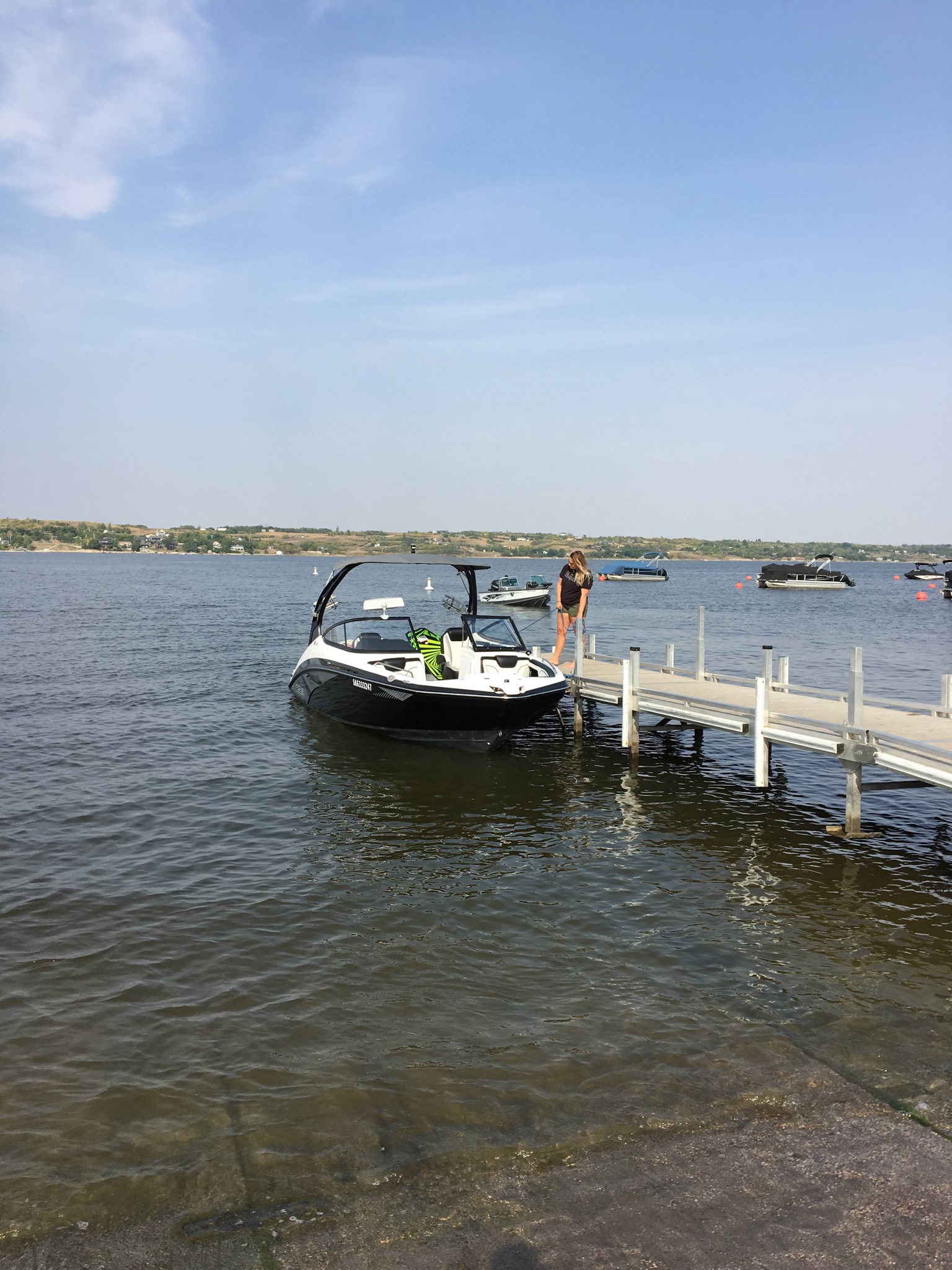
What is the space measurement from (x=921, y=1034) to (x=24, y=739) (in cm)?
1706

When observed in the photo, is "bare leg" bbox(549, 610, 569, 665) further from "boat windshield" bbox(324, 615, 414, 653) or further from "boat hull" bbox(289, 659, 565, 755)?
"boat windshield" bbox(324, 615, 414, 653)

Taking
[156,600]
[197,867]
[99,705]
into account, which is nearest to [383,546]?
[156,600]

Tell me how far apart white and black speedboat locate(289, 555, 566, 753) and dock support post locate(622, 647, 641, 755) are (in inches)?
49.3

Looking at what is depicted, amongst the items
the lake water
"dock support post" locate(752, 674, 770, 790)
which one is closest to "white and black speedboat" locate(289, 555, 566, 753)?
the lake water

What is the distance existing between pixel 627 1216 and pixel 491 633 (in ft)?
43.3

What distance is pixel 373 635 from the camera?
62.0 ft

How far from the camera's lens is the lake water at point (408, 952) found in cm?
600

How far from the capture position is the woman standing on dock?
18.4 metres

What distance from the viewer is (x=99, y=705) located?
22.9m

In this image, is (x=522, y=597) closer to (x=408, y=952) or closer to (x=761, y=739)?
(x=761, y=739)

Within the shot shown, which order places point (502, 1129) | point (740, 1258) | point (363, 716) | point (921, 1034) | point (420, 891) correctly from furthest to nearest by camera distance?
point (363, 716) → point (420, 891) → point (921, 1034) → point (502, 1129) → point (740, 1258)

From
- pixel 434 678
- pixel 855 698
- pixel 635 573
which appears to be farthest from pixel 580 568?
pixel 635 573

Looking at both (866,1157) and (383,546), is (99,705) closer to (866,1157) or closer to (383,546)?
(866,1157)

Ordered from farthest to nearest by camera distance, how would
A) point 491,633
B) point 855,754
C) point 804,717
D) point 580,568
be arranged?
point 580,568 → point 491,633 → point 804,717 → point 855,754
